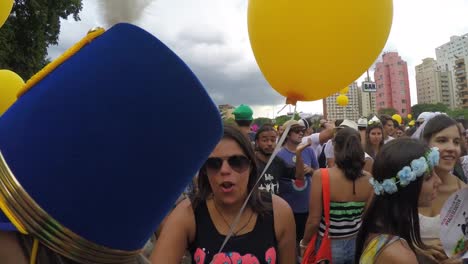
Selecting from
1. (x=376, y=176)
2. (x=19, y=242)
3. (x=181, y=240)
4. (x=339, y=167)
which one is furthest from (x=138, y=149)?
(x=339, y=167)

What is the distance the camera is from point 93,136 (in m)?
0.77

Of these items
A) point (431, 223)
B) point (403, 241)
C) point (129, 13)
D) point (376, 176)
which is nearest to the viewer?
point (129, 13)

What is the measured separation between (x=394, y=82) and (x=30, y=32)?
79.2 m

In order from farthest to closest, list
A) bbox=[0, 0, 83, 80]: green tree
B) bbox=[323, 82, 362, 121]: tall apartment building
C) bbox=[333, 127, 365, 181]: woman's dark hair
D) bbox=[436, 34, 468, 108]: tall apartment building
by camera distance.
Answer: bbox=[436, 34, 468, 108]: tall apartment building, bbox=[323, 82, 362, 121]: tall apartment building, bbox=[0, 0, 83, 80]: green tree, bbox=[333, 127, 365, 181]: woman's dark hair

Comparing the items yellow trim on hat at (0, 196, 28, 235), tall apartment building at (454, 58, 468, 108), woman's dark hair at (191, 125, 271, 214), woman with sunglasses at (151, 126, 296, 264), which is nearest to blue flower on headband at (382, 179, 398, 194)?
woman with sunglasses at (151, 126, 296, 264)

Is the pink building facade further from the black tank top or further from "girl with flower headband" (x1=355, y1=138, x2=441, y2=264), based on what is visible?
the black tank top

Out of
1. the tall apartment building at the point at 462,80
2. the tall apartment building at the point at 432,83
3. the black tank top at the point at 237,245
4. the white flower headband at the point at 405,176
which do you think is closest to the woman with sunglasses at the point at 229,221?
the black tank top at the point at 237,245

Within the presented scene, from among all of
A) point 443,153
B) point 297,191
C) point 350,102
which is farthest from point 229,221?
point 350,102

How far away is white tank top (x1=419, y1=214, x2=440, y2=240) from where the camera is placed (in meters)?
2.57

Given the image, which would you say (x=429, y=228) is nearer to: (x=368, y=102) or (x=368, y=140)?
(x=368, y=140)

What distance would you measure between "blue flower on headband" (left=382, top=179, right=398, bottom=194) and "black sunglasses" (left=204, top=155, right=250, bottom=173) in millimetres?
786

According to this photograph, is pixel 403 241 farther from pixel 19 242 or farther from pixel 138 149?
pixel 19 242

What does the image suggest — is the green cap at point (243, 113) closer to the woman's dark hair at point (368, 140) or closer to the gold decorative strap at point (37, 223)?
the woman's dark hair at point (368, 140)

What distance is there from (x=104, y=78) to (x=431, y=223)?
2.54 meters
